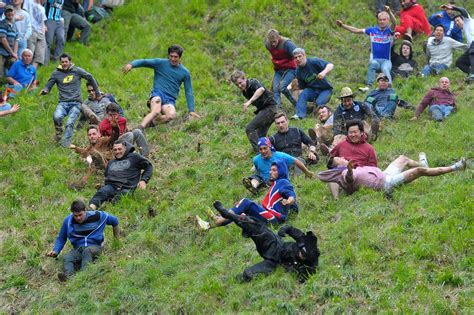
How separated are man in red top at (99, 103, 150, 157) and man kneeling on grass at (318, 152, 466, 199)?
4120 millimetres

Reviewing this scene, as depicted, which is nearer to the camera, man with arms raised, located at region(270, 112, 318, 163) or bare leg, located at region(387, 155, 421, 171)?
bare leg, located at region(387, 155, 421, 171)

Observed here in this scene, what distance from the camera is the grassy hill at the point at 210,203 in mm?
10633

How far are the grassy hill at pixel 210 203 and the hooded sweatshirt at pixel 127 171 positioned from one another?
0.32m

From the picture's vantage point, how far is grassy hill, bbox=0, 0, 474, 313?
10.6m

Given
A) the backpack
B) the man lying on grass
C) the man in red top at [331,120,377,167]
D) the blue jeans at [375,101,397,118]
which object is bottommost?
the backpack

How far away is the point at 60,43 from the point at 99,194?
23.2ft

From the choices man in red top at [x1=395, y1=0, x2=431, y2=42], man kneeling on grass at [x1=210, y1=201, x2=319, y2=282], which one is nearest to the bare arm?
man kneeling on grass at [x1=210, y1=201, x2=319, y2=282]

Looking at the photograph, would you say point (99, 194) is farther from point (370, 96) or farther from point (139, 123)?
point (370, 96)

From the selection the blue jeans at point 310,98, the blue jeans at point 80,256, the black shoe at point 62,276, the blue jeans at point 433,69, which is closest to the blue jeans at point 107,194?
the blue jeans at point 80,256

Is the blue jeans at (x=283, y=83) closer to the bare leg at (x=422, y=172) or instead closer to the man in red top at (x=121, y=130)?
the man in red top at (x=121, y=130)

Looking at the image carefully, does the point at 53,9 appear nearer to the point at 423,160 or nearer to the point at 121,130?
the point at 121,130

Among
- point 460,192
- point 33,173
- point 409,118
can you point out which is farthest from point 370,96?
point 33,173

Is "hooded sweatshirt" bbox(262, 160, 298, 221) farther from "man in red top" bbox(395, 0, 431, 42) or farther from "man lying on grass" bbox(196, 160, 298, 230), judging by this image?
"man in red top" bbox(395, 0, 431, 42)

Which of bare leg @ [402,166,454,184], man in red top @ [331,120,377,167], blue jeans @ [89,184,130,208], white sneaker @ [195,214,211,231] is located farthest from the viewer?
blue jeans @ [89,184,130,208]
